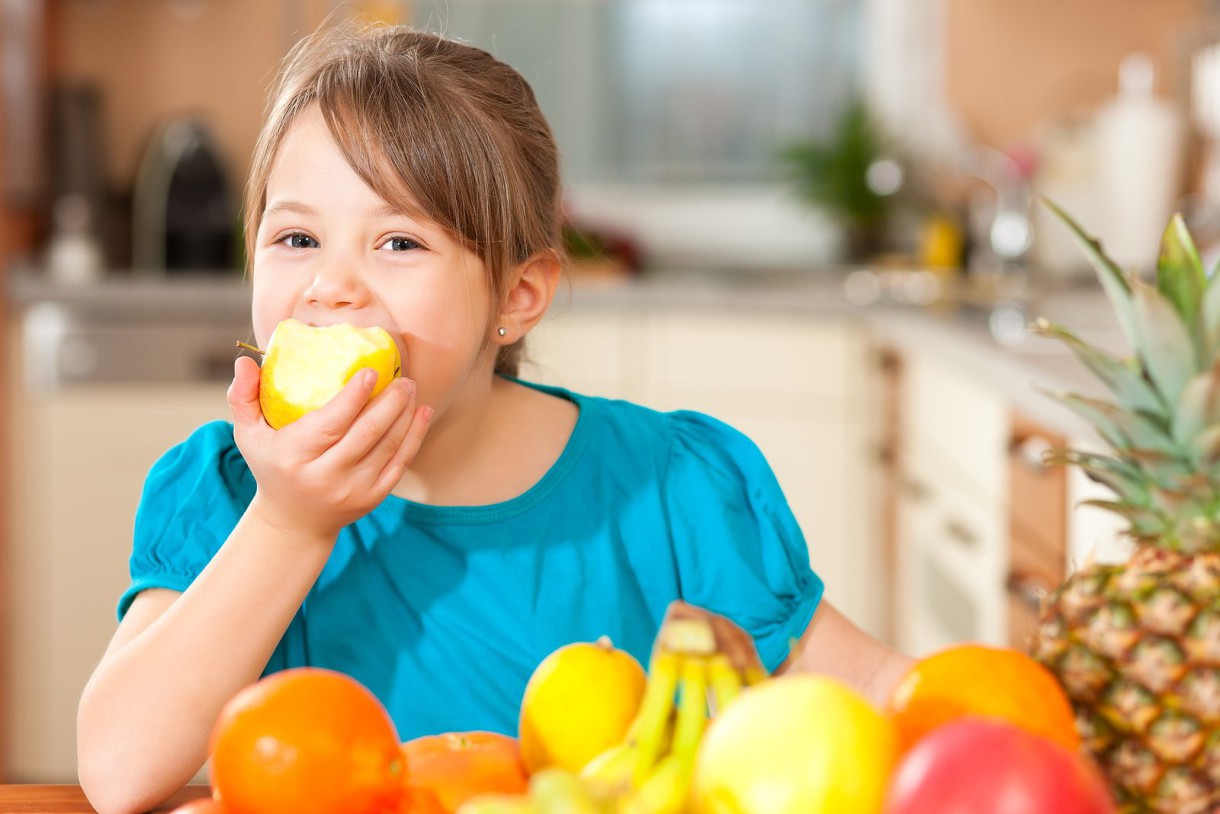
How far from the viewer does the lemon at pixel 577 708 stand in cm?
59

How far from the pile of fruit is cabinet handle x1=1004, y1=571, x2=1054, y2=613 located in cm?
150

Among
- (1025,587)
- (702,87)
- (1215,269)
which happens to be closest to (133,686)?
(1215,269)

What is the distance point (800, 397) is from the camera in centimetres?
304

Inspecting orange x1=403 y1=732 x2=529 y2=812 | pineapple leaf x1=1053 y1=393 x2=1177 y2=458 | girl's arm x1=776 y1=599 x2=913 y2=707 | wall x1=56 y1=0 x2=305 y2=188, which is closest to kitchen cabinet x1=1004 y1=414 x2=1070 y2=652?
girl's arm x1=776 y1=599 x2=913 y2=707

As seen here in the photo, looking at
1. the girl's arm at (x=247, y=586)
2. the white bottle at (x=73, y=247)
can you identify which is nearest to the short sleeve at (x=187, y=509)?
the girl's arm at (x=247, y=586)

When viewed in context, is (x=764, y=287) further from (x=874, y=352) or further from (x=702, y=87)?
(x=702, y=87)

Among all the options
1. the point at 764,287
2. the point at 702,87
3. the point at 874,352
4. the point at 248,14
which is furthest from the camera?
the point at 702,87

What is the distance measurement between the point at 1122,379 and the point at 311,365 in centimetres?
43

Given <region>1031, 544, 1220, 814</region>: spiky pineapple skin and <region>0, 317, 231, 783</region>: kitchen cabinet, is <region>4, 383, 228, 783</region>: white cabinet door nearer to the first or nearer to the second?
<region>0, 317, 231, 783</region>: kitchen cabinet

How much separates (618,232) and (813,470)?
3.46 feet

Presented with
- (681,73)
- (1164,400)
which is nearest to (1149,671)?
(1164,400)

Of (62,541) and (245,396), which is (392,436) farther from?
(62,541)

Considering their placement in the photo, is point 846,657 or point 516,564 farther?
point 516,564

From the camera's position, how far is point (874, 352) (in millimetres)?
3012
